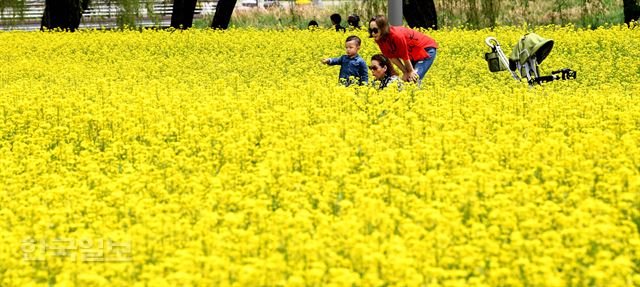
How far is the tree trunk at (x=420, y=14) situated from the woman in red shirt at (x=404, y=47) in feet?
36.8

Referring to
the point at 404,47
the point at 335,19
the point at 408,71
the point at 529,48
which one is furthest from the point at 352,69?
the point at 335,19

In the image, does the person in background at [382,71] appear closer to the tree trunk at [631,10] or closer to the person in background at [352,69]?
the person in background at [352,69]

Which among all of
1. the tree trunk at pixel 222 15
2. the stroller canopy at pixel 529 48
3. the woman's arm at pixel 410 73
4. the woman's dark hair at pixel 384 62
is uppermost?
the tree trunk at pixel 222 15

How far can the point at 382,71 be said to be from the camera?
13516mm

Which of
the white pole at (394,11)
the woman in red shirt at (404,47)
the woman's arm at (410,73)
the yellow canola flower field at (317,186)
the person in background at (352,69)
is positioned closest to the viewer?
the yellow canola flower field at (317,186)

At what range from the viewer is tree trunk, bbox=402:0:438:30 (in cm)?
2528

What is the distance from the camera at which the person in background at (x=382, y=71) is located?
13.4 metres

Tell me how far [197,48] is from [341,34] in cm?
297

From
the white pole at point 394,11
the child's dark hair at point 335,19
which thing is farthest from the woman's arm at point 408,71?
the child's dark hair at point 335,19

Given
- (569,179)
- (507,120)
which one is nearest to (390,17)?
(507,120)

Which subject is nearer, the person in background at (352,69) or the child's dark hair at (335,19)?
the person in background at (352,69)

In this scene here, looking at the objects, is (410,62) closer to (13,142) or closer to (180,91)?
(180,91)

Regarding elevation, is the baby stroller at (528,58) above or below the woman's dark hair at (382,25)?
below

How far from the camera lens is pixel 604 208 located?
692 centimetres
